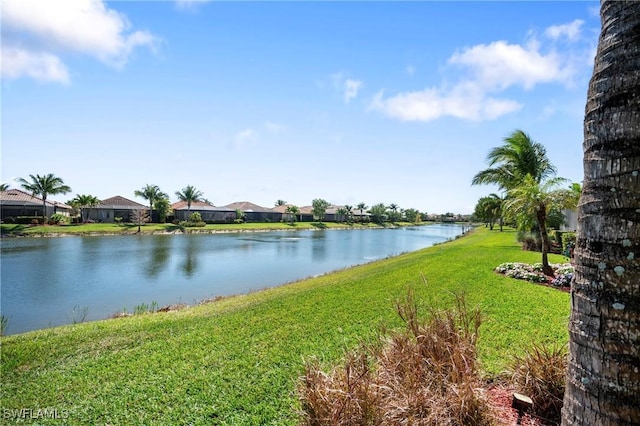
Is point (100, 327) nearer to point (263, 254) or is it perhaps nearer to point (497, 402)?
point (497, 402)

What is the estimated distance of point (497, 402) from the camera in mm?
3453

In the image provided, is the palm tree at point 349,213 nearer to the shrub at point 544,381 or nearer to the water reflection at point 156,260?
the water reflection at point 156,260

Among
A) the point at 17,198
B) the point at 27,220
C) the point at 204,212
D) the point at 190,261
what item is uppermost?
the point at 17,198

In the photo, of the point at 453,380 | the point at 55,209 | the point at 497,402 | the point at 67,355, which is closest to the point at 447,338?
the point at 453,380

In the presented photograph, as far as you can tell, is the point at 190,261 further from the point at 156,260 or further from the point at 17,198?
the point at 17,198

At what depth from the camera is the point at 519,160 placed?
20.4 metres

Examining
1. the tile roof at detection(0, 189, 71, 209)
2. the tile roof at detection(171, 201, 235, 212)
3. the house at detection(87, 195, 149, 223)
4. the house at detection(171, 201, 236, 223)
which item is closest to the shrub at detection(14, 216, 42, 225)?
the tile roof at detection(0, 189, 71, 209)

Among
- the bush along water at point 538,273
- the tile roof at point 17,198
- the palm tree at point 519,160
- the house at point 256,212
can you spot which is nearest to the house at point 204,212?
the house at point 256,212

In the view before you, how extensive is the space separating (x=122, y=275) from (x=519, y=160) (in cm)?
2362

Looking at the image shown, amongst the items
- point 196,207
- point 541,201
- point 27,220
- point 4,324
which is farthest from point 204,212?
point 541,201

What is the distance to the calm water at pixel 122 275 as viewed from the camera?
42.9ft

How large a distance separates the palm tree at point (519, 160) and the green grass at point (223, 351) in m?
13.0

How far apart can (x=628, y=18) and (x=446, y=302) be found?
7.26 m

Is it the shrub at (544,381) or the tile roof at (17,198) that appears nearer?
the shrub at (544,381)
